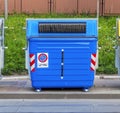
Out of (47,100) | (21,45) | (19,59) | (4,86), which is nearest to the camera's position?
(47,100)

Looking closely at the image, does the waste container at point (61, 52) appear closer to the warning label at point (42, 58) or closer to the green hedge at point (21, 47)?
the warning label at point (42, 58)

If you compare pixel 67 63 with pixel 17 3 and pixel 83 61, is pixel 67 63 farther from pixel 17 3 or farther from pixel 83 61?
pixel 17 3

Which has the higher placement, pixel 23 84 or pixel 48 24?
pixel 48 24

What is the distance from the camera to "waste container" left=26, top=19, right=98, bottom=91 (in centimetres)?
1208

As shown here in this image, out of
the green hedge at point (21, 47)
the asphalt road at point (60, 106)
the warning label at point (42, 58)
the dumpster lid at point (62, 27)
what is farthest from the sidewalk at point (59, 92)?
the green hedge at point (21, 47)

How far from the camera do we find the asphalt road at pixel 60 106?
35.0 ft

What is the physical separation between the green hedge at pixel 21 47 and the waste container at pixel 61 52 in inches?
108

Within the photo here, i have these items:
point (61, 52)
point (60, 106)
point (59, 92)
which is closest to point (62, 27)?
point (61, 52)

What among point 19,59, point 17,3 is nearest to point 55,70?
point 19,59

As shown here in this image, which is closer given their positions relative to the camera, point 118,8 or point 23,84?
point 23,84

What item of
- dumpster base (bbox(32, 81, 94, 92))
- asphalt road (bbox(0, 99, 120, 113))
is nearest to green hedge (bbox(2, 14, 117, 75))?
dumpster base (bbox(32, 81, 94, 92))

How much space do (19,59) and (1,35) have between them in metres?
3.06

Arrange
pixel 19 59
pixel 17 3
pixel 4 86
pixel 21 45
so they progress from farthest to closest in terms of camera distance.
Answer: pixel 17 3 → pixel 21 45 → pixel 19 59 → pixel 4 86

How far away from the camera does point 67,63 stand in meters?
12.1
